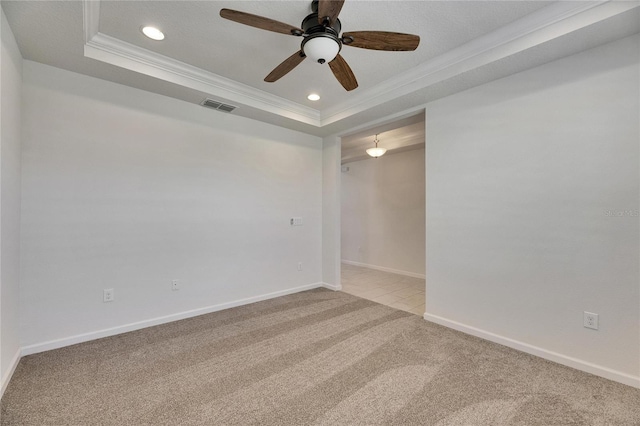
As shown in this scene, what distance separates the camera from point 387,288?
15.3 feet

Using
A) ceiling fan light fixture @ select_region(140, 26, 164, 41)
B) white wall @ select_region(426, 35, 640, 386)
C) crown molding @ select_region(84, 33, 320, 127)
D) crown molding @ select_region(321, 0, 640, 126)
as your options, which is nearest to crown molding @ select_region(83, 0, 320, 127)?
crown molding @ select_region(84, 33, 320, 127)

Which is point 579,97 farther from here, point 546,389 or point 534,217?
point 546,389

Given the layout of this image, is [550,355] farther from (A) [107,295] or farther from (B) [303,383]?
(A) [107,295]

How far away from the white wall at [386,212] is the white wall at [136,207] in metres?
2.76

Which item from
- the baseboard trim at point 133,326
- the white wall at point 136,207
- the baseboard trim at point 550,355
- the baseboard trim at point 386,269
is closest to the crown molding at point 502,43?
the white wall at point 136,207

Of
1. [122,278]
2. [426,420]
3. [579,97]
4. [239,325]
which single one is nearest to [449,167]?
[579,97]

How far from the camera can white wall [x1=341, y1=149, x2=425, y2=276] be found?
561cm

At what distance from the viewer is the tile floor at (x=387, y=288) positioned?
387cm

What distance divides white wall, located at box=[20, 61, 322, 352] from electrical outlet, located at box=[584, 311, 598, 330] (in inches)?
131

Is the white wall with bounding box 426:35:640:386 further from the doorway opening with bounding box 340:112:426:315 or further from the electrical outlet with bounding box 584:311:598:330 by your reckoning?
the doorway opening with bounding box 340:112:426:315

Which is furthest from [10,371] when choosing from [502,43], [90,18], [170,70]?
[502,43]

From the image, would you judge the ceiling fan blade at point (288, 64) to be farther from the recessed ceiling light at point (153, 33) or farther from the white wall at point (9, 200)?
the white wall at point (9, 200)

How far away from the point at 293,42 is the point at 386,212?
440cm

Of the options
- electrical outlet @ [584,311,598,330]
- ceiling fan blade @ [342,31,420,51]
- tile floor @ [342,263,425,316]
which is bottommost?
tile floor @ [342,263,425,316]
